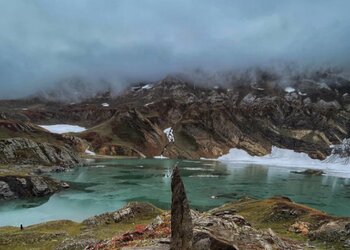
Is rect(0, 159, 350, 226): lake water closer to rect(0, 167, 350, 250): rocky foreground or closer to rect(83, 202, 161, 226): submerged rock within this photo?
rect(83, 202, 161, 226): submerged rock

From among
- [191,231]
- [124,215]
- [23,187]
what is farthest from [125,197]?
[191,231]

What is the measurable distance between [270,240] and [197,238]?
299 inches

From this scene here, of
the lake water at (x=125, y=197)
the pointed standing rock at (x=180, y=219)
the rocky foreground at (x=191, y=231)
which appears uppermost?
the pointed standing rock at (x=180, y=219)

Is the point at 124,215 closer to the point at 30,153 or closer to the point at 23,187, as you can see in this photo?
the point at 23,187

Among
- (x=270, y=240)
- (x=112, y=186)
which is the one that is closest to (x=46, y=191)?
(x=112, y=186)

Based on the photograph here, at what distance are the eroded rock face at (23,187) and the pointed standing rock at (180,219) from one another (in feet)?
262

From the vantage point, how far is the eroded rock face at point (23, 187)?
9188 cm

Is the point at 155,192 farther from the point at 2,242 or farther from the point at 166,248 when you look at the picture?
the point at 166,248

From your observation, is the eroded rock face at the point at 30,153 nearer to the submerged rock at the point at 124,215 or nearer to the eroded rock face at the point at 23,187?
the eroded rock face at the point at 23,187

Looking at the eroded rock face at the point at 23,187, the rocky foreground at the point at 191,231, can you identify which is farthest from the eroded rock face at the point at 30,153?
the rocky foreground at the point at 191,231

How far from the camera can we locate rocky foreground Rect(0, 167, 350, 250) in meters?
19.6

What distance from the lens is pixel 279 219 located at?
50.8m

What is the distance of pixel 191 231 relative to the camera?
1920 centimetres

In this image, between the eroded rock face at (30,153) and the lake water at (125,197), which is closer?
the lake water at (125,197)
